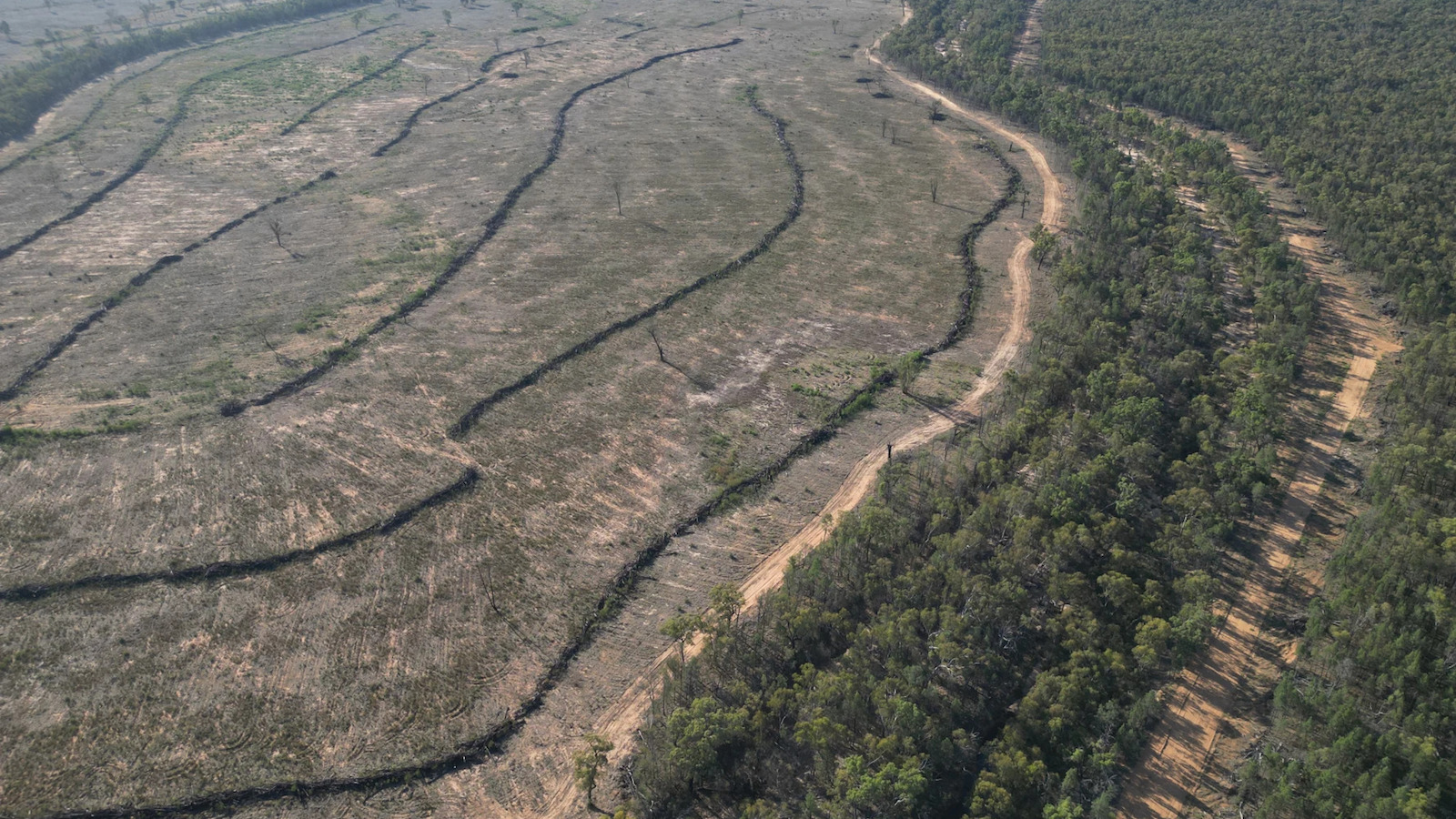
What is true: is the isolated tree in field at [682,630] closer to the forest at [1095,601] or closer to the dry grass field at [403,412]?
the forest at [1095,601]

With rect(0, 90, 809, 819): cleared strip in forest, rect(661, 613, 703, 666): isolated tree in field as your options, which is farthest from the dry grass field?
rect(661, 613, 703, 666): isolated tree in field

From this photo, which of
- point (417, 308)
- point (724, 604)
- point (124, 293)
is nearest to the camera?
point (724, 604)

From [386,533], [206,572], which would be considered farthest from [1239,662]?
[206,572]

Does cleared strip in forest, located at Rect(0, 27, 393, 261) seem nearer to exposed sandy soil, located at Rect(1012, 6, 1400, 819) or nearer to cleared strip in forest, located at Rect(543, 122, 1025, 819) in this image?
cleared strip in forest, located at Rect(543, 122, 1025, 819)

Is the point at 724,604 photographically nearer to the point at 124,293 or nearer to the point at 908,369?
the point at 908,369

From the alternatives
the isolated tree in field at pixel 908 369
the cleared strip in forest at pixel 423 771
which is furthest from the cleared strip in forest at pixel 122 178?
the isolated tree in field at pixel 908 369

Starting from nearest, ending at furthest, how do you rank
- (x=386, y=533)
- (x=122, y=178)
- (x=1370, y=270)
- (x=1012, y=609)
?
(x=1012, y=609) < (x=386, y=533) < (x=1370, y=270) < (x=122, y=178)

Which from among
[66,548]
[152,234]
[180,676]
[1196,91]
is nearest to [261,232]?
[152,234]
